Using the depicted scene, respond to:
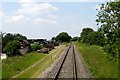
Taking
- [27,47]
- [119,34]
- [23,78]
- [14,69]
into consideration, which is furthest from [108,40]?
[27,47]

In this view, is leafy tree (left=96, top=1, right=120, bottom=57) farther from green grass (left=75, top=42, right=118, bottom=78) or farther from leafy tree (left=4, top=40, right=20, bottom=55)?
leafy tree (left=4, top=40, right=20, bottom=55)

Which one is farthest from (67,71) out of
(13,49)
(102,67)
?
(13,49)

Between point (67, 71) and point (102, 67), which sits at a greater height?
point (102, 67)

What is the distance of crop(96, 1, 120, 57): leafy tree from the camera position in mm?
33250

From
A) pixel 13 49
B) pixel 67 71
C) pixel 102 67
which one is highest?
pixel 13 49

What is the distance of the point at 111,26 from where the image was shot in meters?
35.5

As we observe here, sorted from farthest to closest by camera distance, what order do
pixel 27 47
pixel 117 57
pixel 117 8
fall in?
pixel 27 47 → pixel 117 8 → pixel 117 57

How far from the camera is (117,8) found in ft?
115

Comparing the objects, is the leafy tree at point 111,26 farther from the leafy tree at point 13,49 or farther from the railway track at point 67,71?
the leafy tree at point 13,49

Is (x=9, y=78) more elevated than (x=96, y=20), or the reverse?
(x=96, y=20)

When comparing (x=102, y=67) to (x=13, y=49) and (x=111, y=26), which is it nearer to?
(x=111, y=26)

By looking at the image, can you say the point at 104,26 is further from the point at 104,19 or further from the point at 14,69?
the point at 14,69

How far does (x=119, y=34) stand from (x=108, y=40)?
195 centimetres

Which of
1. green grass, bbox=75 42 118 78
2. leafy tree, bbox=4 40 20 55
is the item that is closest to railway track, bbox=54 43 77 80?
green grass, bbox=75 42 118 78
